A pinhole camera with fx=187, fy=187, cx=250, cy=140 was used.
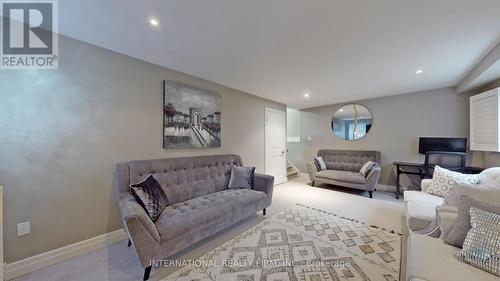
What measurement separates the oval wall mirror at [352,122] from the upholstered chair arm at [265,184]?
3370 millimetres

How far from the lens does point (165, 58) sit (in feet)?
8.28

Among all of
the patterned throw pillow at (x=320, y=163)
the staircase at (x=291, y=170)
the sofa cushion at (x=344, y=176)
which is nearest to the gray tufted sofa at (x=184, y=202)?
the sofa cushion at (x=344, y=176)

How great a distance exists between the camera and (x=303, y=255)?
1.96 metres

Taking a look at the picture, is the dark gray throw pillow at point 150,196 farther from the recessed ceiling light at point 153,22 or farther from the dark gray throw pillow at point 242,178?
the recessed ceiling light at point 153,22

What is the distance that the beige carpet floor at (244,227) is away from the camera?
172cm

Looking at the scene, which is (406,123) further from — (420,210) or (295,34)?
(295,34)

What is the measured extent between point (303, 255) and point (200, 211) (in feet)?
3.92

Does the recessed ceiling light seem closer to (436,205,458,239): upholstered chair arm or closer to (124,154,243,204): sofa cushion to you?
(124,154,243,204): sofa cushion

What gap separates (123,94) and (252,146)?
2.73m

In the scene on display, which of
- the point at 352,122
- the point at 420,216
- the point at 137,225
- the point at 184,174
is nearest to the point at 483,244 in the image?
the point at 420,216

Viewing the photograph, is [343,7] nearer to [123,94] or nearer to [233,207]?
[233,207]

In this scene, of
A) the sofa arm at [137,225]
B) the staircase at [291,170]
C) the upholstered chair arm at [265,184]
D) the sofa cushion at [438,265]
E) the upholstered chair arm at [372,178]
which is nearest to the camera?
the sofa cushion at [438,265]

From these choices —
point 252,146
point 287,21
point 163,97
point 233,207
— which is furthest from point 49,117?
point 252,146

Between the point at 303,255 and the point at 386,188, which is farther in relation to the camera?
the point at 386,188
